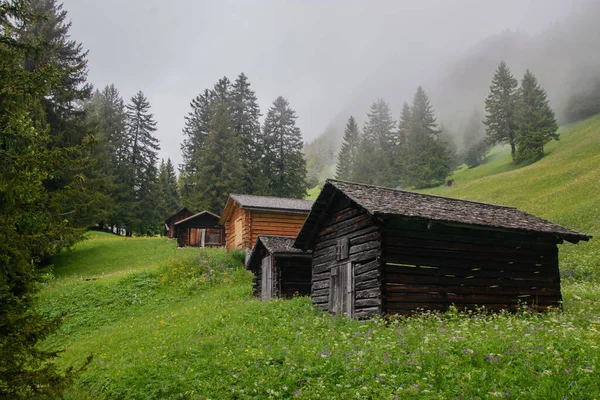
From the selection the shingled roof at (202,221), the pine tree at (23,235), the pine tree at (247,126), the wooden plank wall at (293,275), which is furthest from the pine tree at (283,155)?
the pine tree at (23,235)

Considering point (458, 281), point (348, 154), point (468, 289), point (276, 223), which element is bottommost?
point (468, 289)

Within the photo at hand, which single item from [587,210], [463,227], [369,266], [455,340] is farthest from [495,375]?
[587,210]

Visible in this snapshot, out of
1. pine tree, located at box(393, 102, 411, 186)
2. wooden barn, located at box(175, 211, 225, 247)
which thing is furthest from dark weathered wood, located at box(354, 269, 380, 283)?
pine tree, located at box(393, 102, 411, 186)

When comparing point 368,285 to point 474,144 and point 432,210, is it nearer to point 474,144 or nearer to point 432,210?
point 432,210

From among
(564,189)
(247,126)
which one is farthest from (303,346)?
(247,126)

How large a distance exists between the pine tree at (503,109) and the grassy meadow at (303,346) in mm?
46910

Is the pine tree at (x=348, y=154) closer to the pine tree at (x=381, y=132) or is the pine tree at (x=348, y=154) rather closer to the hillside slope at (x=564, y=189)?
the pine tree at (x=381, y=132)

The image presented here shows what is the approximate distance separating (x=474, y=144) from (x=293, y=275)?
7796cm

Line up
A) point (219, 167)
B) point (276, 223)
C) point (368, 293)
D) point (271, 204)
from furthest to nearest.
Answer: point (219, 167) → point (271, 204) → point (276, 223) → point (368, 293)

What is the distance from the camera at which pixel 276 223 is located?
36281 millimetres

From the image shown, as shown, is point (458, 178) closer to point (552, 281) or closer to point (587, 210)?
point (587, 210)

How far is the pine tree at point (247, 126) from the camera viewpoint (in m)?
57.2

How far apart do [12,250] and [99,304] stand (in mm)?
20851

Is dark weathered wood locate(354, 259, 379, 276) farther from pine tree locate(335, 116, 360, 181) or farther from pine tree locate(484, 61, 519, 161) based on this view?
pine tree locate(335, 116, 360, 181)
